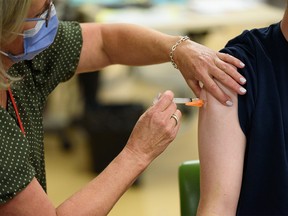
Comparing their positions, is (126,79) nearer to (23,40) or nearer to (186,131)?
(186,131)

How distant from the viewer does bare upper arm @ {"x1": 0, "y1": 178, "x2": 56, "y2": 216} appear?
1.50 meters

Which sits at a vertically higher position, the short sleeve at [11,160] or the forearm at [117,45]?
the forearm at [117,45]

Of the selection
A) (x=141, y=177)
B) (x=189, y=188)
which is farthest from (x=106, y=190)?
(x=141, y=177)

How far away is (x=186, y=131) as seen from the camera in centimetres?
456

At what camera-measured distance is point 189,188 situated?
1.81 meters

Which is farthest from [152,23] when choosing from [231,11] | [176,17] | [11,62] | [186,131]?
[11,62]

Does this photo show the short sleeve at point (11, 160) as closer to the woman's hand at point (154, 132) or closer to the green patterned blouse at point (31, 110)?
the green patterned blouse at point (31, 110)

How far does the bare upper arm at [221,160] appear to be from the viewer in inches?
61.2

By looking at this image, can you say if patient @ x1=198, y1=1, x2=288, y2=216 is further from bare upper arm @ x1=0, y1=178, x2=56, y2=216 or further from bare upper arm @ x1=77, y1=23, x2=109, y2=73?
bare upper arm @ x1=77, y1=23, x2=109, y2=73

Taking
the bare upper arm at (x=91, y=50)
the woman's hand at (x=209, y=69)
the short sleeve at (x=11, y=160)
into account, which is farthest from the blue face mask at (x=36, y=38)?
the woman's hand at (x=209, y=69)

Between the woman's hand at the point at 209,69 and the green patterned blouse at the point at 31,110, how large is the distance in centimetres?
37

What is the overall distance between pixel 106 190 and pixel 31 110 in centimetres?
35

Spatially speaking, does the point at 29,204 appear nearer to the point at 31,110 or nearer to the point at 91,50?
the point at 31,110

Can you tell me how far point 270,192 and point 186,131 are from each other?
3000 mm
